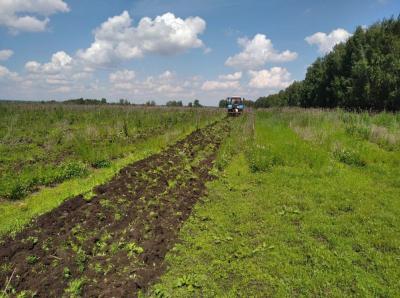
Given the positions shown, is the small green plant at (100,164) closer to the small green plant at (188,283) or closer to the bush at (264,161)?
the bush at (264,161)

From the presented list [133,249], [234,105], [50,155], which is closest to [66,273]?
[133,249]

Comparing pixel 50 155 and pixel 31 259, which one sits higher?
pixel 50 155

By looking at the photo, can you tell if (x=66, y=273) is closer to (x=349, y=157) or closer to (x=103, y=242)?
(x=103, y=242)

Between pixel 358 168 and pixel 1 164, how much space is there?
37.5ft

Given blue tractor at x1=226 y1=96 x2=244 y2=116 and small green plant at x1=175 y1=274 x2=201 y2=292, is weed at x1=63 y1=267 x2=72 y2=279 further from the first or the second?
blue tractor at x1=226 y1=96 x2=244 y2=116

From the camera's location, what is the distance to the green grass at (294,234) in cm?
369

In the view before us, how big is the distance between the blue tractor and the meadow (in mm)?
26734

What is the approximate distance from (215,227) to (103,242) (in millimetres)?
1983

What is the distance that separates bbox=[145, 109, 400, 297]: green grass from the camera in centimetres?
369

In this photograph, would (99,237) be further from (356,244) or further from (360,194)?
(360,194)

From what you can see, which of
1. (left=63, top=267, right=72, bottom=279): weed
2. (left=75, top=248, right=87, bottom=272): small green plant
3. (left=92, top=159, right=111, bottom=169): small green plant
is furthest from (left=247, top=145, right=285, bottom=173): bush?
A: (left=63, top=267, right=72, bottom=279): weed

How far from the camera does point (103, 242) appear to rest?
4.66 meters

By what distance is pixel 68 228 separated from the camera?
515 centimetres

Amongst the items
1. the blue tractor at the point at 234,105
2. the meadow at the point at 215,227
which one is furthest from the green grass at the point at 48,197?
the blue tractor at the point at 234,105
